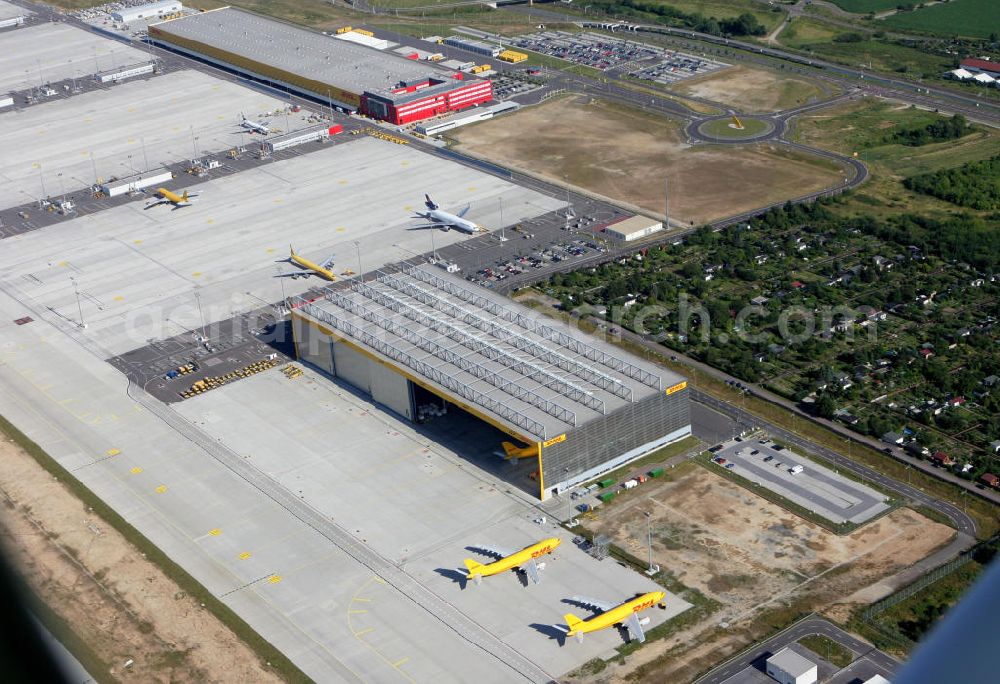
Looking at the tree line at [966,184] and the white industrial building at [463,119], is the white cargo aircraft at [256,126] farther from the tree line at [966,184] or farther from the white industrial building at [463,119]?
the tree line at [966,184]

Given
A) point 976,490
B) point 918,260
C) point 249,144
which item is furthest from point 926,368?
point 249,144

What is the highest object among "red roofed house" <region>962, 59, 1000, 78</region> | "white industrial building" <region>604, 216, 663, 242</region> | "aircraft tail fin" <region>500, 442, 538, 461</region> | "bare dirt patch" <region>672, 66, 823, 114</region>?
"red roofed house" <region>962, 59, 1000, 78</region>

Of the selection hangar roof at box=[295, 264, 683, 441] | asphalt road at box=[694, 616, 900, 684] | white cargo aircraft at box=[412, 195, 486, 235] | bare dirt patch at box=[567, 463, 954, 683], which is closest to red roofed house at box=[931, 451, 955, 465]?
bare dirt patch at box=[567, 463, 954, 683]

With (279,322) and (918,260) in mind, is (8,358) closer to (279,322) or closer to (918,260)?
(279,322)

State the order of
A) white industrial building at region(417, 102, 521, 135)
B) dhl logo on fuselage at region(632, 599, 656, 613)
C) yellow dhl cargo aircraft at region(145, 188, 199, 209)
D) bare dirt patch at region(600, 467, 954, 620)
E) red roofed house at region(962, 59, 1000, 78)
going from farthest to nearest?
red roofed house at region(962, 59, 1000, 78), white industrial building at region(417, 102, 521, 135), yellow dhl cargo aircraft at region(145, 188, 199, 209), bare dirt patch at region(600, 467, 954, 620), dhl logo on fuselage at region(632, 599, 656, 613)

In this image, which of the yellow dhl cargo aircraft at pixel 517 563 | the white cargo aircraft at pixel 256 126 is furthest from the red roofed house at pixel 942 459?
the white cargo aircraft at pixel 256 126

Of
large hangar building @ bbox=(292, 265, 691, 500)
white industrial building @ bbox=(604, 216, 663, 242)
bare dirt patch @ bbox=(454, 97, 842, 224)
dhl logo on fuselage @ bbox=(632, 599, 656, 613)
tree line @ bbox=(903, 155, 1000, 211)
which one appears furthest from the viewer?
bare dirt patch @ bbox=(454, 97, 842, 224)

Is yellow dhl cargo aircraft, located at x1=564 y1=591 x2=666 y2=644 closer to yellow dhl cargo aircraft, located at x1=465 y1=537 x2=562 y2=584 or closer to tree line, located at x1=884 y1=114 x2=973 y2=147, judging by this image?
yellow dhl cargo aircraft, located at x1=465 y1=537 x2=562 y2=584

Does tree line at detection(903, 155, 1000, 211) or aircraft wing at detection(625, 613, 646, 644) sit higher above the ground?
tree line at detection(903, 155, 1000, 211)
